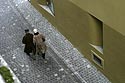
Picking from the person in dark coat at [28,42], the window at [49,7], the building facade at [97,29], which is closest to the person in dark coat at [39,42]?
the person in dark coat at [28,42]

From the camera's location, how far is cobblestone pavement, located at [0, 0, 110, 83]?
1222cm

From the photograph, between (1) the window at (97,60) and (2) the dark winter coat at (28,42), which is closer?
(1) the window at (97,60)

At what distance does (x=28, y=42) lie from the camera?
A: 1283 centimetres

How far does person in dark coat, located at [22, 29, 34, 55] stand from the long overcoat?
293 mm

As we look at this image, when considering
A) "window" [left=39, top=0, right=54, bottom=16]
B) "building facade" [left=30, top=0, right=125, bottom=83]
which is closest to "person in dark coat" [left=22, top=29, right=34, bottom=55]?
"building facade" [left=30, top=0, right=125, bottom=83]

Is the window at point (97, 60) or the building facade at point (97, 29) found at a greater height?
the building facade at point (97, 29)

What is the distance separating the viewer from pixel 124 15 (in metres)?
9.21

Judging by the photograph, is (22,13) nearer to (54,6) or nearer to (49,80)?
(54,6)

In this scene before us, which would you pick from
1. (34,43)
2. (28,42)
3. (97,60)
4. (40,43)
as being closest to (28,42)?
(28,42)

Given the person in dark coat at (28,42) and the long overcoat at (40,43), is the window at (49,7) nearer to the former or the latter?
the person in dark coat at (28,42)

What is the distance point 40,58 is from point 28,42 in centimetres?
84

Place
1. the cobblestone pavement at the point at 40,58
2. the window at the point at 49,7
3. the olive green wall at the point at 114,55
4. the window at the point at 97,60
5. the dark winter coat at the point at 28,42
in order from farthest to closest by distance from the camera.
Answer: the window at the point at 49,7
the dark winter coat at the point at 28,42
the cobblestone pavement at the point at 40,58
the window at the point at 97,60
the olive green wall at the point at 114,55

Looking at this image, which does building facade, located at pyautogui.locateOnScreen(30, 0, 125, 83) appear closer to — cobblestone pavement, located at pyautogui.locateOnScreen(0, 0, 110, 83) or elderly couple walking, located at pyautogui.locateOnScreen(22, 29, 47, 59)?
cobblestone pavement, located at pyautogui.locateOnScreen(0, 0, 110, 83)

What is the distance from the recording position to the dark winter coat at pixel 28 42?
12633 mm
